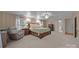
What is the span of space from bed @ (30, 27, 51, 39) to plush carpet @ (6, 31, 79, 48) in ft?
0.28

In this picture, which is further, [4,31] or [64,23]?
[64,23]

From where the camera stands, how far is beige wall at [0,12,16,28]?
107 inches

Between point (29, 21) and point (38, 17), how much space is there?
0.27m

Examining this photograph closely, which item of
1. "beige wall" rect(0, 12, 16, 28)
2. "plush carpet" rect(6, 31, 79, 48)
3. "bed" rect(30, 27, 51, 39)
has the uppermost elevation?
"beige wall" rect(0, 12, 16, 28)

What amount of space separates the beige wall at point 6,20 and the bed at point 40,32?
55 cm

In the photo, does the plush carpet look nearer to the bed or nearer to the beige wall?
the bed

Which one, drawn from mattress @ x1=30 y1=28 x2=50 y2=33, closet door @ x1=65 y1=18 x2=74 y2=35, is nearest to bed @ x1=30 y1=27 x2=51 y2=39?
mattress @ x1=30 y1=28 x2=50 y2=33

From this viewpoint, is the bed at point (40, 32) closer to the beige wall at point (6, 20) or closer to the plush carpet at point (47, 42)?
the plush carpet at point (47, 42)

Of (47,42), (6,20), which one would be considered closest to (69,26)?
(47,42)

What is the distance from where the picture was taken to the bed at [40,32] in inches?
113
